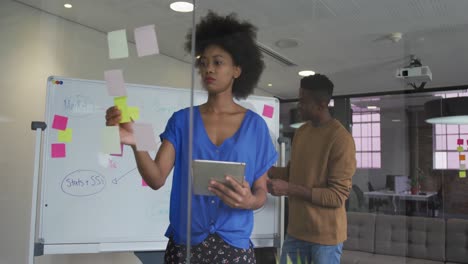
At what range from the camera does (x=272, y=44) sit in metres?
1.56

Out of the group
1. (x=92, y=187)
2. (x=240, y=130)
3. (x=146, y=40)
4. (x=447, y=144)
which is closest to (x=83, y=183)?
(x=92, y=187)

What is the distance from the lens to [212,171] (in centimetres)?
110

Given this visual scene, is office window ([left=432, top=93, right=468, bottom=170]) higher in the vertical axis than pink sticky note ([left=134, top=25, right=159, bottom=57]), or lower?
lower

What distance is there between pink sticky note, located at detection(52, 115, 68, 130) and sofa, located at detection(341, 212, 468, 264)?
5.47 ft

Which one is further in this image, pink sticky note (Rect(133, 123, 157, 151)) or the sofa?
the sofa

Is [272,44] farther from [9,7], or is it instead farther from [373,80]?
[9,7]

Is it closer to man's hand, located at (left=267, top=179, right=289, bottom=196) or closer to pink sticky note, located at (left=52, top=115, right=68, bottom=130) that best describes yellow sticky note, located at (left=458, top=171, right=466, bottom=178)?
man's hand, located at (left=267, top=179, right=289, bottom=196)

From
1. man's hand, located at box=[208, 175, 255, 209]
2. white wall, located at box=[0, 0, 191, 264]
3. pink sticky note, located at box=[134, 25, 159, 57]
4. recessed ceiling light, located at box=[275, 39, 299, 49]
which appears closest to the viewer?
man's hand, located at box=[208, 175, 255, 209]

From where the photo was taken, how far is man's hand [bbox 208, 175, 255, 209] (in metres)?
1.08

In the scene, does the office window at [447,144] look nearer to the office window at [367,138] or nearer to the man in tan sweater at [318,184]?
the office window at [367,138]

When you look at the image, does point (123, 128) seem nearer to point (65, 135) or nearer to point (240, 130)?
point (240, 130)

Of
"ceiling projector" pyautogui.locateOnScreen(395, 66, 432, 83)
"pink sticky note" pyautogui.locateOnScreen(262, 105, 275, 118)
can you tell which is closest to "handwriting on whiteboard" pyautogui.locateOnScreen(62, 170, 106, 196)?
"pink sticky note" pyautogui.locateOnScreen(262, 105, 275, 118)

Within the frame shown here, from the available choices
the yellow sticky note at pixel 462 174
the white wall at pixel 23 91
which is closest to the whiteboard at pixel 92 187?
the white wall at pixel 23 91

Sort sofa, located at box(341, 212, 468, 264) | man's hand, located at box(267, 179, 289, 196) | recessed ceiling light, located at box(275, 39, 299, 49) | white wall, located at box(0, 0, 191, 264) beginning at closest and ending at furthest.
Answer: man's hand, located at box(267, 179, 289, 196)
sofa, located at box(341, 212, 468, 264)
recessed ceiling light, located at box(275, 39, 299, 49)
white wall, located at box(0, 0, 191, 264)
